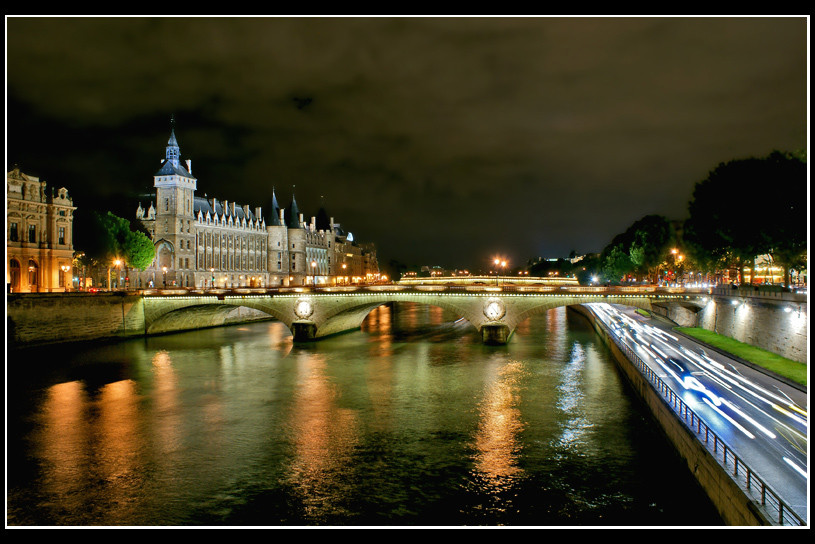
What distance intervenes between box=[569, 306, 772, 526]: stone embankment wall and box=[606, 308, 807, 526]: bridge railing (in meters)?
0.21

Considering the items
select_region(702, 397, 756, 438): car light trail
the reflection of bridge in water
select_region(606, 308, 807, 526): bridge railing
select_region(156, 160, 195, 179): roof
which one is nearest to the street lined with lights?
select_region(702, 397, 756, 438): car light trail

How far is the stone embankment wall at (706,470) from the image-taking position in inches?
565

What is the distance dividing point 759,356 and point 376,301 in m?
36.6

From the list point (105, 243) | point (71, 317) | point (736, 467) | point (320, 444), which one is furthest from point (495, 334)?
point (105, 243)

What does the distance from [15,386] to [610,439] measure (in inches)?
1542

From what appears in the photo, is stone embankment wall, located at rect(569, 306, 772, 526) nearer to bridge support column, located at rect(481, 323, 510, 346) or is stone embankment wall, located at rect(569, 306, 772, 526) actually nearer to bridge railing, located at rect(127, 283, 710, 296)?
bridge railing, located at rect(127, 283, 710, 296)

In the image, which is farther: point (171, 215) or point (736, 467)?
point (171, 215)

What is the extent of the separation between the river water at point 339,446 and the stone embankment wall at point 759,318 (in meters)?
10.3

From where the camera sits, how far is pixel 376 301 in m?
62.6

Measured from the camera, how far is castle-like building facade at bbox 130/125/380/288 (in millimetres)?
103375

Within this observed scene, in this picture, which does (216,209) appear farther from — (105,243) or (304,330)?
(304,330)

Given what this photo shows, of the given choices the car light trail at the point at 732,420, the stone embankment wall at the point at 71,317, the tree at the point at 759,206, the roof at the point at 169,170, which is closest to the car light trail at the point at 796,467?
the car light trail at the point at 732,420

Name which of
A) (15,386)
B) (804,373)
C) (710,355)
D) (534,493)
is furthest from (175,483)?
(710,355)

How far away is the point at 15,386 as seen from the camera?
39875 millimetres
